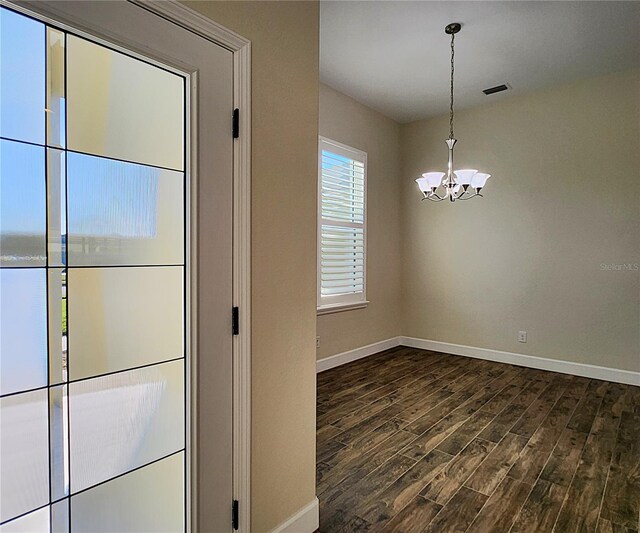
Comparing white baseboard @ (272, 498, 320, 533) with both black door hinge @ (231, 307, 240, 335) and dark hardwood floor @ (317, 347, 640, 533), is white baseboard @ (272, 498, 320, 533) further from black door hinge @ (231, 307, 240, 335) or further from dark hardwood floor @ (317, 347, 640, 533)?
black door hinge @ (231, 307, 240, 335)

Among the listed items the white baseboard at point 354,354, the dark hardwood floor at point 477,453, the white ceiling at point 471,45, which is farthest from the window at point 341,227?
the dark hardwood floor at point 477,453

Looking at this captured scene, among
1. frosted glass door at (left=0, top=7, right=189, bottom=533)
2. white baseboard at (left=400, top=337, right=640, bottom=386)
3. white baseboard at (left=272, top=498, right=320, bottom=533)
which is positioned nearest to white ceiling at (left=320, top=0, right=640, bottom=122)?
frosted glass door at (left=0, top=7, right=189, bottom=533)

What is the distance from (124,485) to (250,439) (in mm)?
467

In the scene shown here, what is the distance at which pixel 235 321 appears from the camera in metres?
1.52

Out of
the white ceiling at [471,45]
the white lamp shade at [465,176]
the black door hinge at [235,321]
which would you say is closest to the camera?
the black door hinge at [235,321]

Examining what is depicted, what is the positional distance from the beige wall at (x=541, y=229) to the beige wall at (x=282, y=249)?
11.9ft

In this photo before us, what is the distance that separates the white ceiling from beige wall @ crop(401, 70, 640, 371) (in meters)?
0.41

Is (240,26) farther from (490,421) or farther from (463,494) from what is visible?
(490,421)

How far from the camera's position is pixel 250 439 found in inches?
62.3

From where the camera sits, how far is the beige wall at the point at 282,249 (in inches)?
62.7

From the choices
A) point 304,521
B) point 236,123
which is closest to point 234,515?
point 304,521

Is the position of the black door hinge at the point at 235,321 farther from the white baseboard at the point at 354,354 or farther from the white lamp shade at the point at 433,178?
the white baseboard at the point at 354,354

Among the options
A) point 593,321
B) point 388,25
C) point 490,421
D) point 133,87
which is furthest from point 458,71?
point 133,87

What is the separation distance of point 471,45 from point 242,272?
10.5ft
